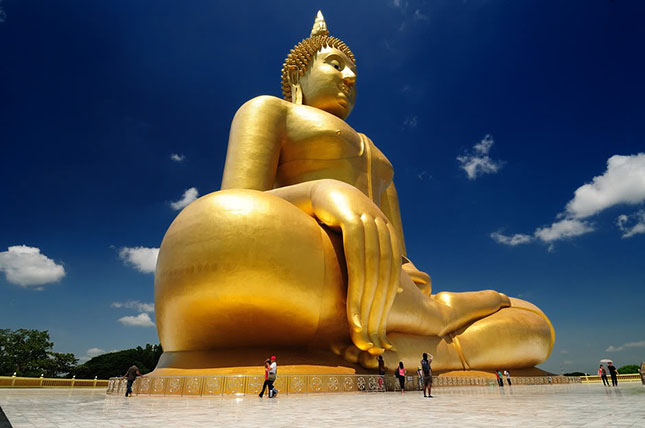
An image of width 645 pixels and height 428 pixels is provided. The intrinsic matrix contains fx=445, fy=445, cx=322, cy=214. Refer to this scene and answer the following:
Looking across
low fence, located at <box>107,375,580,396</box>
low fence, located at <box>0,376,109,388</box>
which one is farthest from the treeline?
low fence, located at <box>107,375,580,396</box>

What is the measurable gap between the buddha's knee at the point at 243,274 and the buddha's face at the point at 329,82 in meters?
5.20

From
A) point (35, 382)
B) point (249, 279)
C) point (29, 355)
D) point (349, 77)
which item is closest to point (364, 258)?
point (249, 279)

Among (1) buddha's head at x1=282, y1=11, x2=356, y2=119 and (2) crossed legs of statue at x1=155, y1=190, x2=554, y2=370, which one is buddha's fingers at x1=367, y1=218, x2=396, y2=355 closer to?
(2) crossed legs of statue at x1=155, y1=190, x2=554, y2=370

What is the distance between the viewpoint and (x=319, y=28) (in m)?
13.9

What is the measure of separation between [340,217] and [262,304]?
1.84 metres

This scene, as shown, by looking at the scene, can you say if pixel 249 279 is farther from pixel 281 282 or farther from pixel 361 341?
pixel 361 341

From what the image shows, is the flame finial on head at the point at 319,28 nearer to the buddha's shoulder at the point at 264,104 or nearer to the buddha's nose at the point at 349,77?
the buddha's nose at the point at 349,77

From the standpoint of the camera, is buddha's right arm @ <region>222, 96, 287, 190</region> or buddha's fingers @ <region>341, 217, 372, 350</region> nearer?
buddha's fingers @ <region>341, 217, 372, 350</region>

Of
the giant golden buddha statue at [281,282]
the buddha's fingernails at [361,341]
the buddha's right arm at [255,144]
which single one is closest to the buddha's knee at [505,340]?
the giant golden buddha statue at [281,282]

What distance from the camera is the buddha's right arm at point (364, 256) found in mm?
7074

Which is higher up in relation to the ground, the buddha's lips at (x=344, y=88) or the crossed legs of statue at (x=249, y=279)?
the buddha's lips at (x=344, y=88)

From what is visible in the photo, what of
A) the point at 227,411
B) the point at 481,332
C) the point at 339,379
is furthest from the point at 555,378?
the point at 227,411

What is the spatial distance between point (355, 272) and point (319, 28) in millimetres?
9643

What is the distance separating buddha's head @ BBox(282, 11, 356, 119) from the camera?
11.6 m
